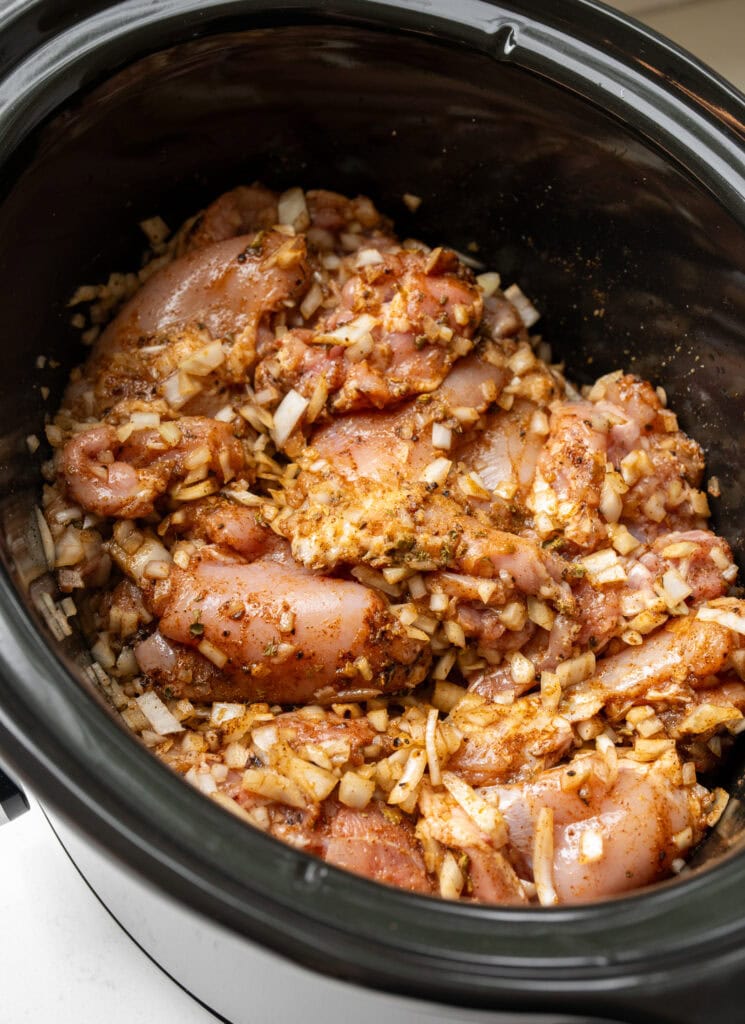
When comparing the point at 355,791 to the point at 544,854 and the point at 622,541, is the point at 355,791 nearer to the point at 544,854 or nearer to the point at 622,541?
the point at 544,854

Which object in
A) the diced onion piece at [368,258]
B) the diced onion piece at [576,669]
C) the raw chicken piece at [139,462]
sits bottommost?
the diced onion piece at [576,669]

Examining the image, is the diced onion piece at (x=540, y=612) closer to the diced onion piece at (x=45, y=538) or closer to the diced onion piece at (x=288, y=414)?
the diced onion piece at (x=288, y=414)

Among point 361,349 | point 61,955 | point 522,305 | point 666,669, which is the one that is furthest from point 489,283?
point 61,955

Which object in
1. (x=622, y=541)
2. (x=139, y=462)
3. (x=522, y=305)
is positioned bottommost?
(x=622, y=541)

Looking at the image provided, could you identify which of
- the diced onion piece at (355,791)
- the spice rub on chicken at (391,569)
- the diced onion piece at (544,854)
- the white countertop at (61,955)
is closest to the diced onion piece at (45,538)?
the spice rub on chicken at (391,569)

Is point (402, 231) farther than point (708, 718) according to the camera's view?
Yes

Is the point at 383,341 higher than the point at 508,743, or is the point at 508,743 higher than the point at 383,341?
the point at 383,341

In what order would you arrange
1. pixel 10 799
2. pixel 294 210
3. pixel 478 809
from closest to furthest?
pixel 10 799, pixel 478 809, pixel 294 210

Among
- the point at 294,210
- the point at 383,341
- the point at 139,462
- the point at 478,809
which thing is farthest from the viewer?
the point at 294,210
